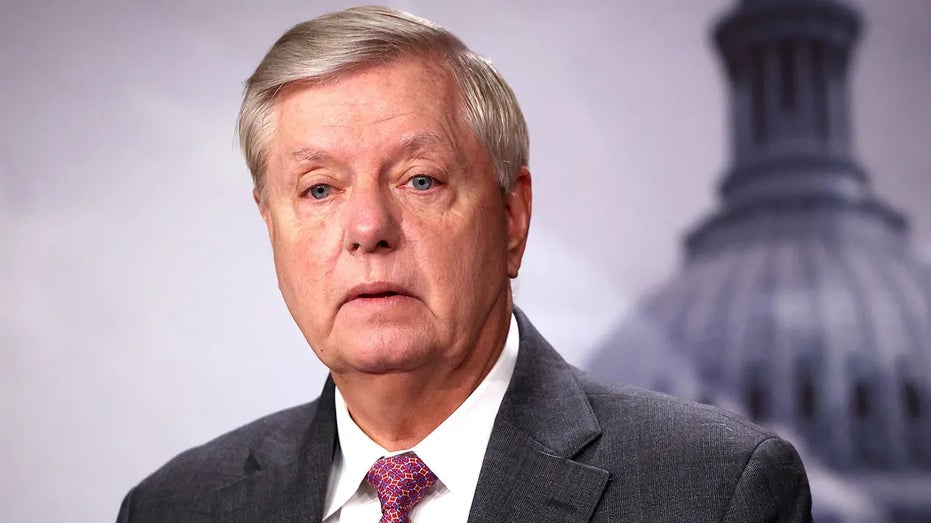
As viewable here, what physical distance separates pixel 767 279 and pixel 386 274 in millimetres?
1909

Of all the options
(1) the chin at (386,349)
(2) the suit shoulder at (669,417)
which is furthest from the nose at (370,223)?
(2) the suit shoulder at (669,417)

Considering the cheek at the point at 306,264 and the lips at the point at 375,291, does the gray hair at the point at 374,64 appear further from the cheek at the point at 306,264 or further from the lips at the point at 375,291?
the lips at the point at 375,291

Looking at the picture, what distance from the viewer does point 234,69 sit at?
370 centimetres

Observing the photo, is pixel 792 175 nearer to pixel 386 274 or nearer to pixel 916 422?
pixel 916 422

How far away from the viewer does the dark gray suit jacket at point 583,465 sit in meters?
1.84

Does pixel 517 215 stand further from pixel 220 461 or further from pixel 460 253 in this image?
pixel 220 461

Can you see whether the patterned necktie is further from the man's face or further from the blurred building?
the blurred building

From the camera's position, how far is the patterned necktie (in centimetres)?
191

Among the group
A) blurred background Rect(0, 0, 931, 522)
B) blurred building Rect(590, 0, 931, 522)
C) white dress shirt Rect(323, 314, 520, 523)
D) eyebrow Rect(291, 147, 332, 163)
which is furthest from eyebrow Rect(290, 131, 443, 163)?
blurred building Rect(590, 0, 931, 522)

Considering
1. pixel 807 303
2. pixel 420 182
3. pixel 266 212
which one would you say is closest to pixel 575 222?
pixel 807 303

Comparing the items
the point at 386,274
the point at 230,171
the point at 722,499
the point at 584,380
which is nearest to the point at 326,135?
the point at 386,274

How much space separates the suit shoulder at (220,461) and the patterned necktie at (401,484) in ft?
0.92

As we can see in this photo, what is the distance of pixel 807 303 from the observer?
3465 mm

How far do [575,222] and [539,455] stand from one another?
1747 mm
